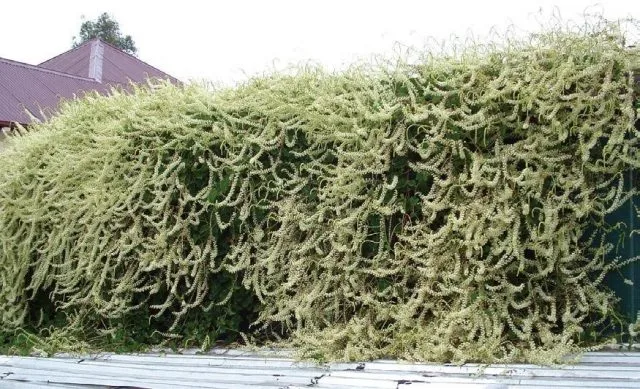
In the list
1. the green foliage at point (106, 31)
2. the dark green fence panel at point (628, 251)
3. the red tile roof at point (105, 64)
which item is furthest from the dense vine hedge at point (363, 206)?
the green foliage at point (106, 31)

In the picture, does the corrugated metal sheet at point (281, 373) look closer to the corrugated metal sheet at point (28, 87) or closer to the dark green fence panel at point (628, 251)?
the dark green fence panel at point (628, 251)

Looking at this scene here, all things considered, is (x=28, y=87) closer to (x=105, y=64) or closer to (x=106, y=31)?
(x=105, y=64)

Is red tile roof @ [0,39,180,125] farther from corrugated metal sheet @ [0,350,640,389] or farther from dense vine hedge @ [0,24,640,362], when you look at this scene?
corrugated metal sheet @ [0,350,640,389]

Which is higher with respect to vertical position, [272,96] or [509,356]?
[272,96]

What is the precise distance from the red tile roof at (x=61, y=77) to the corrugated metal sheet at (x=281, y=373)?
6.17 meters

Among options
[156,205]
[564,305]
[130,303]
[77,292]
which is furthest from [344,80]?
[77,292]

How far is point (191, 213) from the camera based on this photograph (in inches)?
187

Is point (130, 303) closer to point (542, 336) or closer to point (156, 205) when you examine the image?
point (156, 205)

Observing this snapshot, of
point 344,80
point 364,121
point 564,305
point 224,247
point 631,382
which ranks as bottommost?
point 631,382

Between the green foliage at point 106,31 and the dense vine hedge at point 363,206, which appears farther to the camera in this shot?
the green foliage at point 106,31

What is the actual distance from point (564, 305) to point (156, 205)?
101 inches

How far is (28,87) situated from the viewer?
1470cm

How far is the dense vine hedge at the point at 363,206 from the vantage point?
3734 mm

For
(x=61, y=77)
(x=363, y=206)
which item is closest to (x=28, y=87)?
(x=61, y=77)
